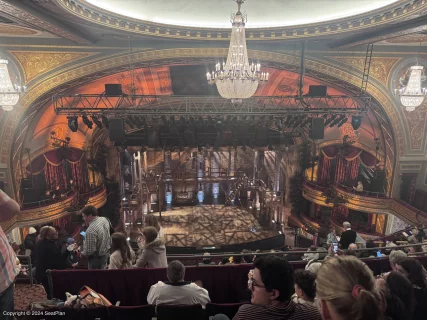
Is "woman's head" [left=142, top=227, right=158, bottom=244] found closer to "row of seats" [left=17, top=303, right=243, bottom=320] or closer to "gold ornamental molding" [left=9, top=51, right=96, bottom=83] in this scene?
"row of seats" [left=17, top=303, right=243, bottom=320]

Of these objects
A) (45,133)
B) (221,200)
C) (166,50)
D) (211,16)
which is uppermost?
(211,16)

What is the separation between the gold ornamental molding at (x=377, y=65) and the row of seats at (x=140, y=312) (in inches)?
320

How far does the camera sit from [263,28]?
23.6 ft

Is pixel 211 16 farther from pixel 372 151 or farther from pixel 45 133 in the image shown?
pixel 372 151

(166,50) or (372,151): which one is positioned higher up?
(166,50)

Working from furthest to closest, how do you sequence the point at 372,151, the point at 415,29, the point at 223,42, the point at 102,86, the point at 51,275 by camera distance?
1. the point at 372,151
2. the point at 102,86
3. the point at 223,42
4. the point at 415,29
5. the point at 51,275

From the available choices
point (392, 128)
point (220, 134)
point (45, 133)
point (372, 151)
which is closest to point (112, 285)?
point (220, 134)

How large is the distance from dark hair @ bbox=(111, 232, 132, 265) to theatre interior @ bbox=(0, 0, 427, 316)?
241 millimetres

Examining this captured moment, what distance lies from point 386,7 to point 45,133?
10.5 meters

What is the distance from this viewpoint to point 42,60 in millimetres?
8297

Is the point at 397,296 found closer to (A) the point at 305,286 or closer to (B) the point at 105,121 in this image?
(A) the point at 305,286

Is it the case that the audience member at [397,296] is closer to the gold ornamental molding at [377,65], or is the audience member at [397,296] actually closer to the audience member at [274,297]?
the audience member at [274,297]

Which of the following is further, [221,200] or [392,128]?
[221,200]

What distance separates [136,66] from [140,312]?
7.52 metres
